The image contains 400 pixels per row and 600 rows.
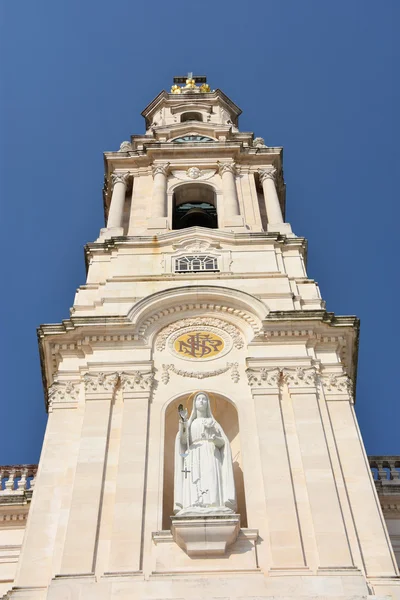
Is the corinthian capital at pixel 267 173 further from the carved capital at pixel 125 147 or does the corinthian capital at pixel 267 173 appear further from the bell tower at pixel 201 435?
the carved capital at pixel 125 147

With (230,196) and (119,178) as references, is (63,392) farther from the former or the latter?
Answer: (119,178)

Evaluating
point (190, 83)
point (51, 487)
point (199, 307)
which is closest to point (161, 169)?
point (199, 307)

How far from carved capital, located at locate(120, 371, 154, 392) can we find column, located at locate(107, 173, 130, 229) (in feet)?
30.0

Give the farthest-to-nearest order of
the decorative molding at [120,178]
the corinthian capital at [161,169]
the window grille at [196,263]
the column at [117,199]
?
the decorative molding at [120,178], the corinthian capital at [161,169], the column at [117,199], the window grille at [196,263]

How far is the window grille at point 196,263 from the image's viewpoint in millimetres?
23969

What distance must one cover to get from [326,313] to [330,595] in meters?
8.42

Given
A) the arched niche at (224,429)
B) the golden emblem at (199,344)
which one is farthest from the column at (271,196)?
the arched niche at (224,429)

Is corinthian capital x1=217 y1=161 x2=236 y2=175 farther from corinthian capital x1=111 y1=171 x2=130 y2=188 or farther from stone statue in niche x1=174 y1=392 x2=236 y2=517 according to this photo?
stone statue in niche x1=174 y1=392 x2=236 y2=517

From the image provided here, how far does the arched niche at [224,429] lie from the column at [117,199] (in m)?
9.84

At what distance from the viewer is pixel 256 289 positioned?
22578mm

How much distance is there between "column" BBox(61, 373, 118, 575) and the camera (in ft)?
49.2

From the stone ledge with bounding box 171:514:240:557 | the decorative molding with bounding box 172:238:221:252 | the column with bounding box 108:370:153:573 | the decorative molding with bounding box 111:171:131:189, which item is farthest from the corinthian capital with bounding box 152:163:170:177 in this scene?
the stone ledge with bounding box 171:514:240:557

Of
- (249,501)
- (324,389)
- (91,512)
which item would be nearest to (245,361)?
(324,389)

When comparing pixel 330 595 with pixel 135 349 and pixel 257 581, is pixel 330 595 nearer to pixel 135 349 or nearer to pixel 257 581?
pixel 257 581
